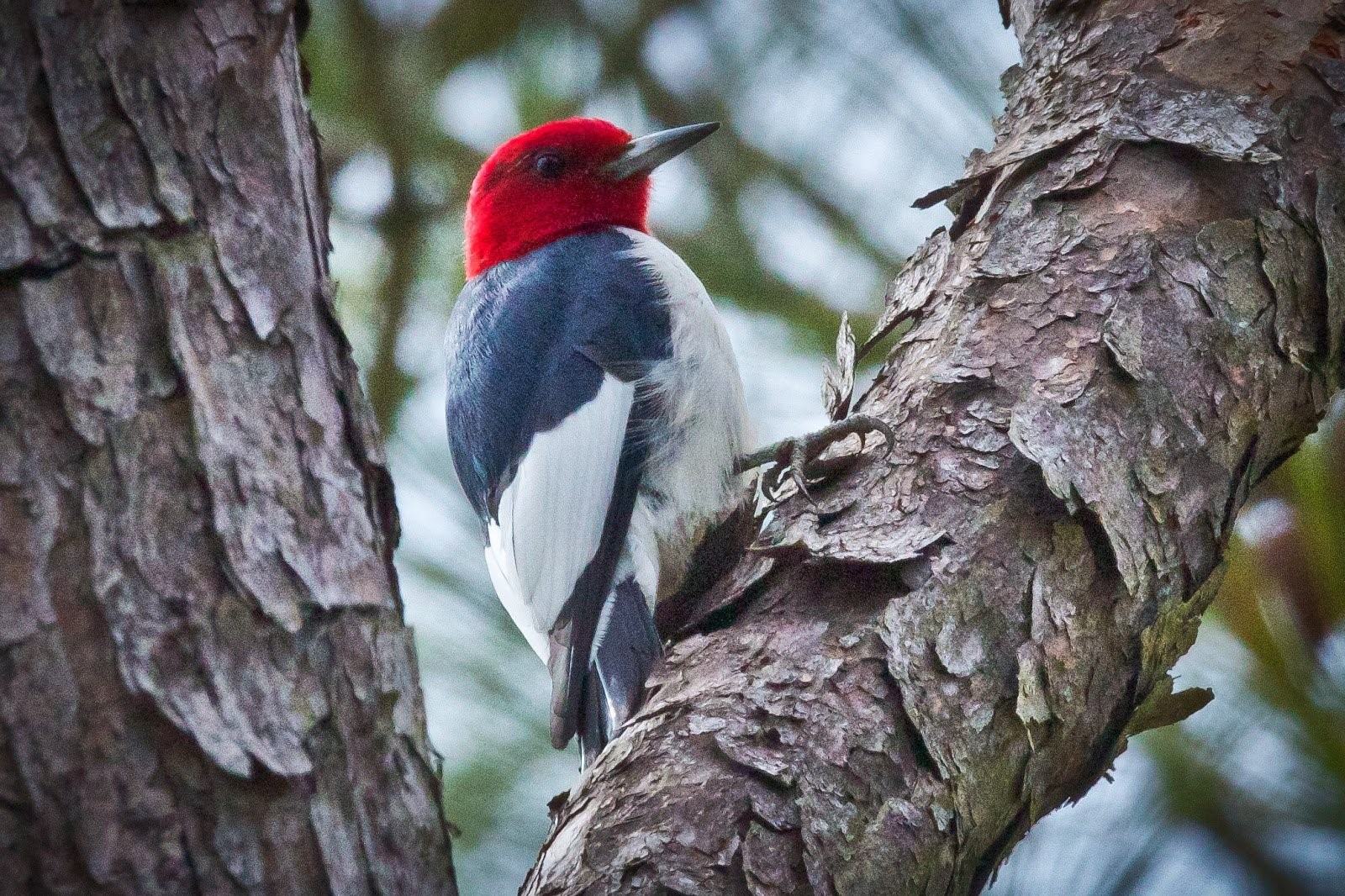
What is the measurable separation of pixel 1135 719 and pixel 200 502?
150 centimetres

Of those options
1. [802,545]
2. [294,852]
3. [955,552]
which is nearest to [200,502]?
[294,852]

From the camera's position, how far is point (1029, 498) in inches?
76.2

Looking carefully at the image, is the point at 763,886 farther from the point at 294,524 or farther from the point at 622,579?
the point at 622,579

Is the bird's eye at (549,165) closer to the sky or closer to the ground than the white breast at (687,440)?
closer to the sky

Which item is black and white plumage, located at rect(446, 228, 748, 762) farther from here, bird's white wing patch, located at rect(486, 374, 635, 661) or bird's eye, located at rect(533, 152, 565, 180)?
bird's eye, located at rect(533, 152, 565, 180)

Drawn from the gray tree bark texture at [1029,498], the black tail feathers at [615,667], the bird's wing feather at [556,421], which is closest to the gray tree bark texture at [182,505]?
the gray tree bark texture at [1029,498]

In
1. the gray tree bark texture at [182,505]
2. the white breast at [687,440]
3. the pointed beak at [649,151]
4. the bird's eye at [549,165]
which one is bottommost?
the gray tree bark texture at [182,505]

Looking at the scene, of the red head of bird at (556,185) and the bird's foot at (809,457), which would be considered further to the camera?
the red head of bird at (556,185)

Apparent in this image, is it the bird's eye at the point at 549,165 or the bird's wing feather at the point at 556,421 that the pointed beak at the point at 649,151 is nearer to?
the bird's eye at the point at 549,165

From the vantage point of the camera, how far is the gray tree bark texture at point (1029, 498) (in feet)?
5.42

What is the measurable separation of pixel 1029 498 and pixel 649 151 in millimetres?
1884

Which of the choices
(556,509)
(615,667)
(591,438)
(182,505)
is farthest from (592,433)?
(182,505)

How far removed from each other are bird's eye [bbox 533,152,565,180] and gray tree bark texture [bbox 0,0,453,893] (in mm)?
2111

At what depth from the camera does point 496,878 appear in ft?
10.6
